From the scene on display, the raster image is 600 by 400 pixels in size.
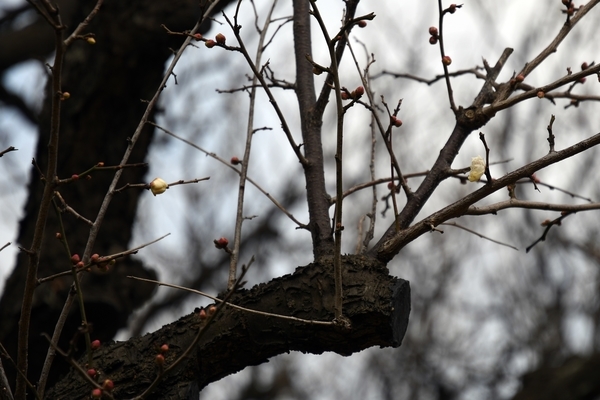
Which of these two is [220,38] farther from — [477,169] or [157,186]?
[477,169]

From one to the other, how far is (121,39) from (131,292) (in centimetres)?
121

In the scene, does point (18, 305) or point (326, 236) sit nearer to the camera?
point (326, 236)

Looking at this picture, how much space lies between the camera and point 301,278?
185 centimetres

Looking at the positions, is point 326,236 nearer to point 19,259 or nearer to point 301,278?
point 301,278

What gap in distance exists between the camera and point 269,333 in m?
1.84

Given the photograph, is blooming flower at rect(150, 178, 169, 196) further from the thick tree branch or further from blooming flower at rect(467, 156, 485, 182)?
blooming flower at rect(467, 156, 485, 182)

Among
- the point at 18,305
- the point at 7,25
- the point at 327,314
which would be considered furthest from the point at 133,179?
the point at 7,25

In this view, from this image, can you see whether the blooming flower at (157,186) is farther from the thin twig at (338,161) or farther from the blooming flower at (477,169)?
the blooming flower at (477,169)

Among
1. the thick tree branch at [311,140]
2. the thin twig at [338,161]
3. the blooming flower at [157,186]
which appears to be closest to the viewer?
the thin twig at [338,161]

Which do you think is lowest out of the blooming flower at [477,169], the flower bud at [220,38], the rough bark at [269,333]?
the rough bark at [269,333]

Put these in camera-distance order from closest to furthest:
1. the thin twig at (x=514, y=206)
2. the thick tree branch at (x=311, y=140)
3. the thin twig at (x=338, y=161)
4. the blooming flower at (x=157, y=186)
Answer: the thin twig at (x=338, y=161)
the blooming flower at (x=157, y=186)
the thin twig at (x=514, y=206)
the thick tree branch at (x=311, y=140)

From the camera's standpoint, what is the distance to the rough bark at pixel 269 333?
1756mm

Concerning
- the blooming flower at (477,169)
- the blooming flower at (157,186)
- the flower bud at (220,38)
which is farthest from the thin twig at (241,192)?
the blooming flower at (477,169)

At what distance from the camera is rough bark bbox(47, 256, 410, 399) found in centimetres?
176
